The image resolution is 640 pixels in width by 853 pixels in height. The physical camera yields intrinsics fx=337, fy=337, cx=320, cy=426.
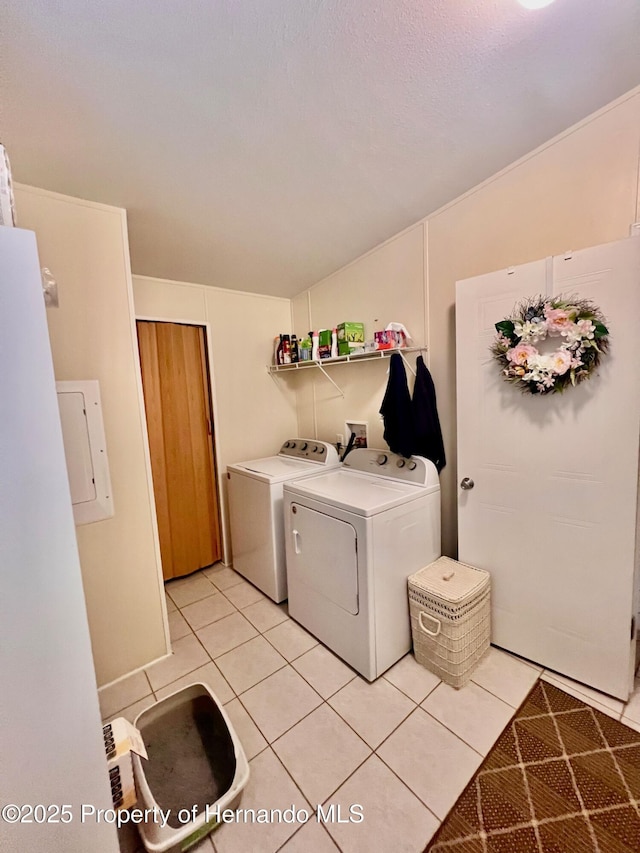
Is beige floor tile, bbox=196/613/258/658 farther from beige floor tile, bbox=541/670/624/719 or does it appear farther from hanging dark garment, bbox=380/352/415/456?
beige floor tile, bbox=541/670/624/719

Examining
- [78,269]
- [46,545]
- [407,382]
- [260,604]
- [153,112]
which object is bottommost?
[260,604]

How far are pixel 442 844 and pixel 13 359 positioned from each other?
187 cm

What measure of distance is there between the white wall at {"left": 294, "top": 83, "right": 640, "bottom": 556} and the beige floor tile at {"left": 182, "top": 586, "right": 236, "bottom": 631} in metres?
1.56

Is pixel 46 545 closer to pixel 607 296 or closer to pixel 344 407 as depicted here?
pixel 607 296

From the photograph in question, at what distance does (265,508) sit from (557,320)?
197 cm

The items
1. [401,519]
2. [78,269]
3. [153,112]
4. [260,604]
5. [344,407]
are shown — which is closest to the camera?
[153,112]

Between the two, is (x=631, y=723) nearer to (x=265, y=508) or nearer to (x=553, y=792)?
(x=553, y=792)

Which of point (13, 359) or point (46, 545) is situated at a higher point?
point (13, 359)

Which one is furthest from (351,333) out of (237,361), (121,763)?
(121,763)

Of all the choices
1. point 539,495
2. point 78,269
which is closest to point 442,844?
point 539,495

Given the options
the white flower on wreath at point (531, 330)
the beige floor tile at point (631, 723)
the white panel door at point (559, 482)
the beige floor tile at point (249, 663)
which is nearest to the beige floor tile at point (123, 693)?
the beige floor tile at point (249, 663)

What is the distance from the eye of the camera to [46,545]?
71cm

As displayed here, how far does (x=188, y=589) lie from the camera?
106 inches

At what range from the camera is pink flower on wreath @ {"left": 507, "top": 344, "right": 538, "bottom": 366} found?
157cm
